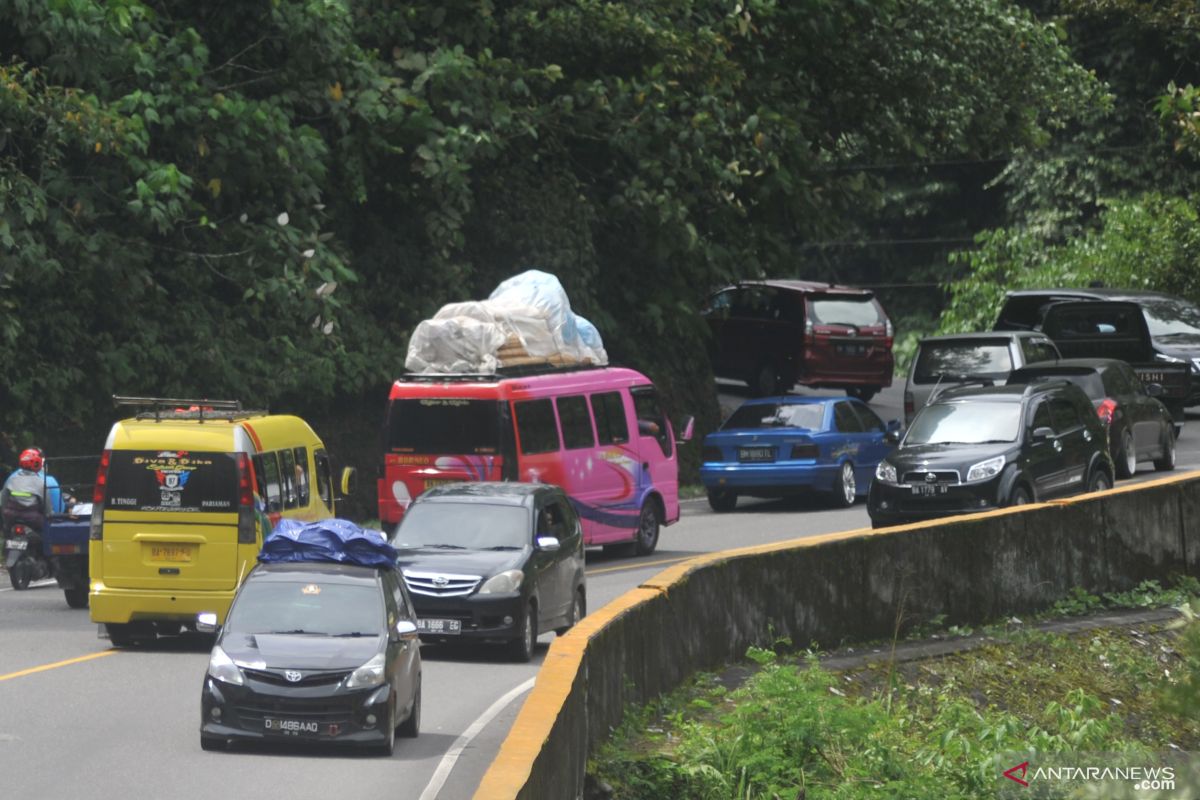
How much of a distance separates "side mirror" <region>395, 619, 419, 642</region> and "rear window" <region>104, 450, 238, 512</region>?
4.18 m

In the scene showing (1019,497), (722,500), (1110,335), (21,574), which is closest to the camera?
(1019,497)

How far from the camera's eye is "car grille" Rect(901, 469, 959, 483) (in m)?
21.5

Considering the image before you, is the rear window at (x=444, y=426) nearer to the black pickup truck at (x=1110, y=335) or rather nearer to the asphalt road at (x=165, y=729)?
the asphalt road at (x=165, y=729)

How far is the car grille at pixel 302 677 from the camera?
1273cm

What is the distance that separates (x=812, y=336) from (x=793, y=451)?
1032 cm

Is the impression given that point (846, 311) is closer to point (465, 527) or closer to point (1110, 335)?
point (1110, 335)

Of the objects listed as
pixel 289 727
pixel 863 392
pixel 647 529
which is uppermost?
pixel 289 727

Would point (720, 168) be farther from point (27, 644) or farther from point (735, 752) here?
point (735, 752)

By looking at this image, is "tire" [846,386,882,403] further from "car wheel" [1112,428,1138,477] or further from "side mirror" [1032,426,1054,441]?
"side mirror" [1032,426,1054,441]

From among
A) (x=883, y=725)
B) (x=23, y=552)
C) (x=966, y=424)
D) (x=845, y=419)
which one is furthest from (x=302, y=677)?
(x=845, y=419)

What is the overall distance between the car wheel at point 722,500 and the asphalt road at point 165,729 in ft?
28.6

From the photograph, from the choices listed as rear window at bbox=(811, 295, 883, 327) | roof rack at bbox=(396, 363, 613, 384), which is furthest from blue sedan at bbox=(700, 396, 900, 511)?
rear window at bbox=(811, 295, 883, 327)

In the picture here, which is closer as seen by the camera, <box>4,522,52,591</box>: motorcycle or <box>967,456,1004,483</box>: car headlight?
<box>967,456,1004,483</box>: car headlight

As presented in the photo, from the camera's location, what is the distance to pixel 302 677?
503 inches
